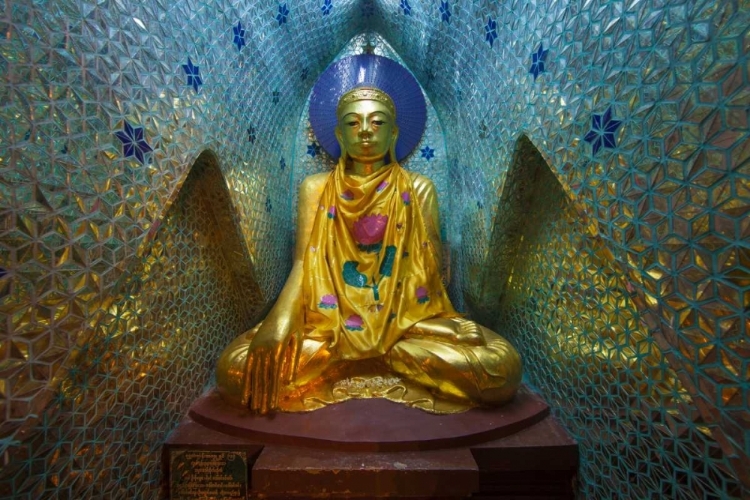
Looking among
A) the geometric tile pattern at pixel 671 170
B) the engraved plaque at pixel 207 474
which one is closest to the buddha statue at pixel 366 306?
the engraved plaque at pixel 207 474

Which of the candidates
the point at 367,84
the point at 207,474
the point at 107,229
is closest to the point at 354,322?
the point at 207,474

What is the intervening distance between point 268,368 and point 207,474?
0.50 meters

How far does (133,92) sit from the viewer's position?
142 cm

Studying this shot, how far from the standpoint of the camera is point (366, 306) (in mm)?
2326

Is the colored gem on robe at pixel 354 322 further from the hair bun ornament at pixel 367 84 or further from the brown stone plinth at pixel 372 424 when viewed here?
the hair bun ornament at pixel 367 84

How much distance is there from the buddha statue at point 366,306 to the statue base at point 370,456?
0.15m

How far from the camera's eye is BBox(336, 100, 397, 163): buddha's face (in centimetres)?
256

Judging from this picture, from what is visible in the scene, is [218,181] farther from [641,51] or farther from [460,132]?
[641,51]

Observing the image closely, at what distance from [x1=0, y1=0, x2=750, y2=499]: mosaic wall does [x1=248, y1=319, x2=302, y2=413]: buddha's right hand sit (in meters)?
0.40

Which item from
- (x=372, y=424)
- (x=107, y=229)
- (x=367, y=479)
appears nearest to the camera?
(x=107, y=229)

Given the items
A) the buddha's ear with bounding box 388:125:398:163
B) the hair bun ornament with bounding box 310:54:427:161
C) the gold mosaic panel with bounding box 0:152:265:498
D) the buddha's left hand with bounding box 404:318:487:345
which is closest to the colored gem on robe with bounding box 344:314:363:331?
the buddha's left hand with bounding box 404:318:487:345

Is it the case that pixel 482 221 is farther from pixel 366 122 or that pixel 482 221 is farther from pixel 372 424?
pixel 372 424

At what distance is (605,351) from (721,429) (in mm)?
519

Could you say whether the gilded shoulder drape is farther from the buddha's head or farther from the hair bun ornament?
the hair bun ornament
